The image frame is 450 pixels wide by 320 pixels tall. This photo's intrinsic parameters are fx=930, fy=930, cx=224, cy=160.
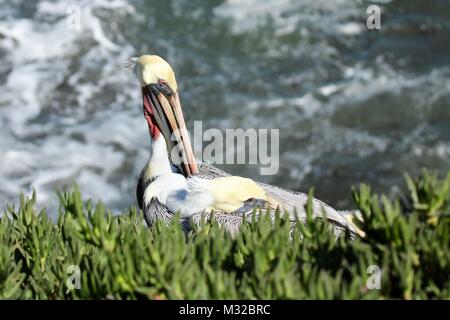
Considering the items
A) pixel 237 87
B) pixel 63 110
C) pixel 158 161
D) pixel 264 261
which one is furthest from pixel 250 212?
pixel 237 87

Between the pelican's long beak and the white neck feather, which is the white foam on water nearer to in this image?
the pelican's long beak

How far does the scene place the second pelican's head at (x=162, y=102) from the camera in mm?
7027

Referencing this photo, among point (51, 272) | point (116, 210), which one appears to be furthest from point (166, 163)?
point (116, 210)

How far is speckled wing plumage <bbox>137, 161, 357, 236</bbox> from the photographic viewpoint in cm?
581

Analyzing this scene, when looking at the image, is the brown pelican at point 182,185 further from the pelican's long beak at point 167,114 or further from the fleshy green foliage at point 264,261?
the fleshy green foliage at point 264,261

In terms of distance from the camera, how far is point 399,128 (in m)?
12.4

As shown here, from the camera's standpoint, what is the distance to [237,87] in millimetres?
13336

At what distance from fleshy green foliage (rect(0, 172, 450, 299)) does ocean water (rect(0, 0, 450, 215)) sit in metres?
6.90

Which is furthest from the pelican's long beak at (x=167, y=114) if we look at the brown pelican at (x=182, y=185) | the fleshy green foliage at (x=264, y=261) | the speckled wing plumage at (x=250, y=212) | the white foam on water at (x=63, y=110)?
the white foam on water at (x=63, y=110)

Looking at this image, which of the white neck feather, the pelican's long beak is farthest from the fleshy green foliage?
the pelican's long beak

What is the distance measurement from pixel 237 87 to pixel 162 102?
631 cm

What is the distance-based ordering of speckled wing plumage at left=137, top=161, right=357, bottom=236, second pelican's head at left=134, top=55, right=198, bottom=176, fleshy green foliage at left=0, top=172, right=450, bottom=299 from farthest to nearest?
second pelican's head at left=134, top=55, right=198, bottom=176, speckled wing plumage at left=137, top=161, right=357, bottom=236, fleshy green foliage at left=0, top=172, right=450, bottom=299

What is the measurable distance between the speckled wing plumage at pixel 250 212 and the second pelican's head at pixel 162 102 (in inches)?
10.8

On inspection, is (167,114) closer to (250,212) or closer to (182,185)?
(182,185)
